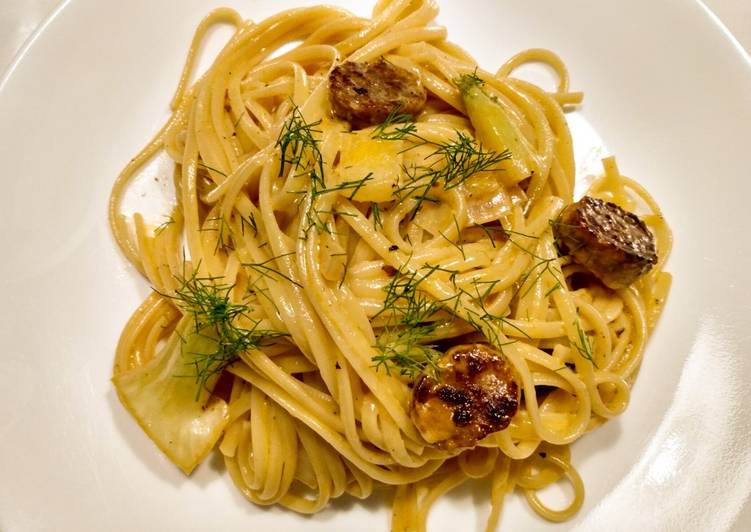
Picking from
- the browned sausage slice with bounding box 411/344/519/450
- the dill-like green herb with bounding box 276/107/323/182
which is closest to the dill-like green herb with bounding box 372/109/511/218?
the dill-like green herb with bounding box 276/107/323/182

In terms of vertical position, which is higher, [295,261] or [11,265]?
[295,261]

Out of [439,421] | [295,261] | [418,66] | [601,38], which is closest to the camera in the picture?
[439,421]

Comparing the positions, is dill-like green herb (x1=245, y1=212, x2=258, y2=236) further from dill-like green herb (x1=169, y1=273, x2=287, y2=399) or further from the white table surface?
the white table surface

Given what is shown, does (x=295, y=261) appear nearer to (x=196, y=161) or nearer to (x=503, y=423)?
(x=196, y=161)

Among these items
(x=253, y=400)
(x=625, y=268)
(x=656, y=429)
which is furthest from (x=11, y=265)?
(x=656, y=429)

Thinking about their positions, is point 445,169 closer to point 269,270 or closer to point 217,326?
point 269,270

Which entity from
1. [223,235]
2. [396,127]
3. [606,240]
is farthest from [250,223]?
[606,240]

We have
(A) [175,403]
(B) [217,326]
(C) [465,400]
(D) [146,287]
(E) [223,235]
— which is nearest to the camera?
(C) [465,400]

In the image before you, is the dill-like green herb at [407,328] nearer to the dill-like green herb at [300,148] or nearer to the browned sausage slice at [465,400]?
the browned sausage slice at [465,400]
